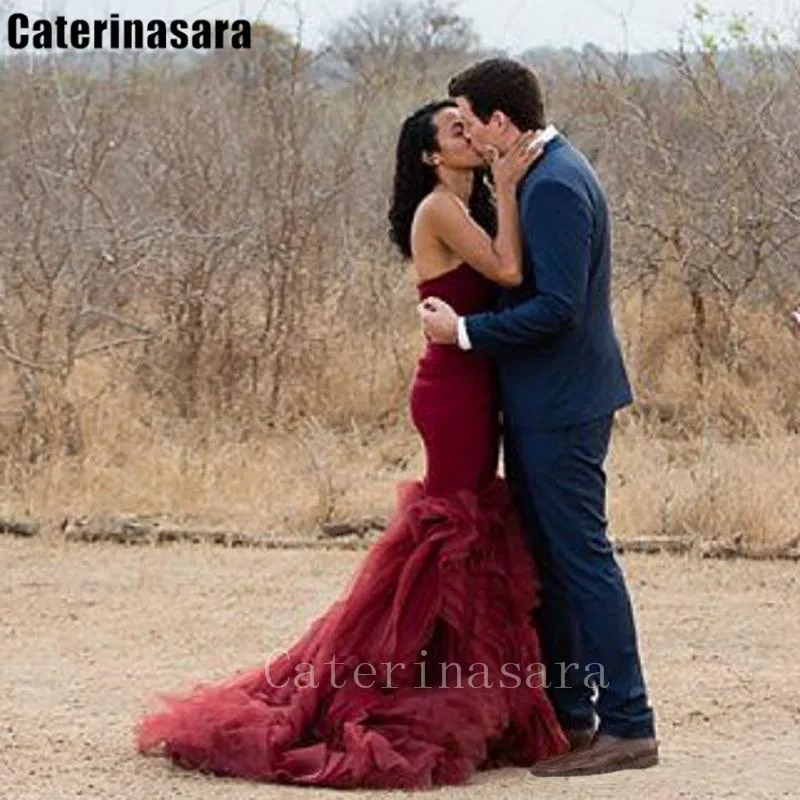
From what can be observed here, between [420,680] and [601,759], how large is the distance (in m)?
0.49

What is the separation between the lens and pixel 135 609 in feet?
27.8

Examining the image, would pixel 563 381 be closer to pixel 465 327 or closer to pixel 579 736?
pixel 465 327

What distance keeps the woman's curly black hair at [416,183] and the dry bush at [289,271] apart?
458 centimetres

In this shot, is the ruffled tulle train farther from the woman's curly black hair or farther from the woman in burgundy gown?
the woman's curly black hair

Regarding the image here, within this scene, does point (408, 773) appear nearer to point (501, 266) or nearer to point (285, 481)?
point (501, 266)

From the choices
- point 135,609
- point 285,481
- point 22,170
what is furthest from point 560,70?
point 135,609

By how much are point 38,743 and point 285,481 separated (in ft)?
14.9

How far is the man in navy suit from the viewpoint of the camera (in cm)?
569

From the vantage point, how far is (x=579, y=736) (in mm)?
6035

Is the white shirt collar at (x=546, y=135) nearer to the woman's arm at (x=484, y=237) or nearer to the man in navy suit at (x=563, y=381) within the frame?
the man in navy suit at (x=563, y=381)

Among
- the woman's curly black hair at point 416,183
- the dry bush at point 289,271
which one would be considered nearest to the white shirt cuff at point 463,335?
the woman's curly black hair at point 416,183

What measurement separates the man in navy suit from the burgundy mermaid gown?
9 centimetres

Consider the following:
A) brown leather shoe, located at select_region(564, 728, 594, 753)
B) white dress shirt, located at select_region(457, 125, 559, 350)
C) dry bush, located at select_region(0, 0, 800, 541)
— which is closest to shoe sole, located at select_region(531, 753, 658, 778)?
brown leather shoe, located at select_region(564, 728, 594, 753)

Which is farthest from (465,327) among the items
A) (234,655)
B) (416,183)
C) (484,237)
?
(234,655)
